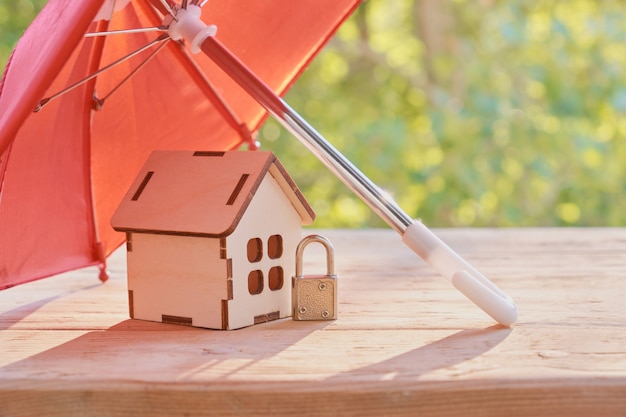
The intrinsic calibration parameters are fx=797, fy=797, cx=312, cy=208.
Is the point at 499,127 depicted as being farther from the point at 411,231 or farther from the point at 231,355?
the point at 231,355

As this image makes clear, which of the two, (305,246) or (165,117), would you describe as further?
(165,117)

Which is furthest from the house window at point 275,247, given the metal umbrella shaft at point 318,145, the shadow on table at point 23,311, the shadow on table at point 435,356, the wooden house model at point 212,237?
the shadow on table at point 23,311

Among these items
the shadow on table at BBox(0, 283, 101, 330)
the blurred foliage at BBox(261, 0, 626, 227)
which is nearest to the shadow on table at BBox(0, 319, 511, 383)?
Result: the shadow on table at BBox(0, 283, 101, 330)

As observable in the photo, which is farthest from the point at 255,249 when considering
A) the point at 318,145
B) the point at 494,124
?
the point at 494,124

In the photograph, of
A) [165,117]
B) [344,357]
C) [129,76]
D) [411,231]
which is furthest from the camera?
[165,117]

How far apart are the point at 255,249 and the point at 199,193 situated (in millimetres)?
103

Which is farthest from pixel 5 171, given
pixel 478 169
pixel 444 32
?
pixel 444 32

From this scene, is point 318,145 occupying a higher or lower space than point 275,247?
higher

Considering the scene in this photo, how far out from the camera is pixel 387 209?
1011 mm

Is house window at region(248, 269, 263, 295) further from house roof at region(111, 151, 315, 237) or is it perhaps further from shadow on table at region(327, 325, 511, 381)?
shadow on table at region(327, 325, 511, 381)

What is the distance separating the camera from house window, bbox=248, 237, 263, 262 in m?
1.03

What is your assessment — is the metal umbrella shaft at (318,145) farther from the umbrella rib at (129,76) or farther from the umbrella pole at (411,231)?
the umbrella rib at (129,76)

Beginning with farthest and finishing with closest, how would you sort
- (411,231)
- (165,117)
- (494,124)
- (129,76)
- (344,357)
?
(494,124), (165,117), (129,76), (411,231), (344,357)

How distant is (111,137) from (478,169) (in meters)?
1.81
